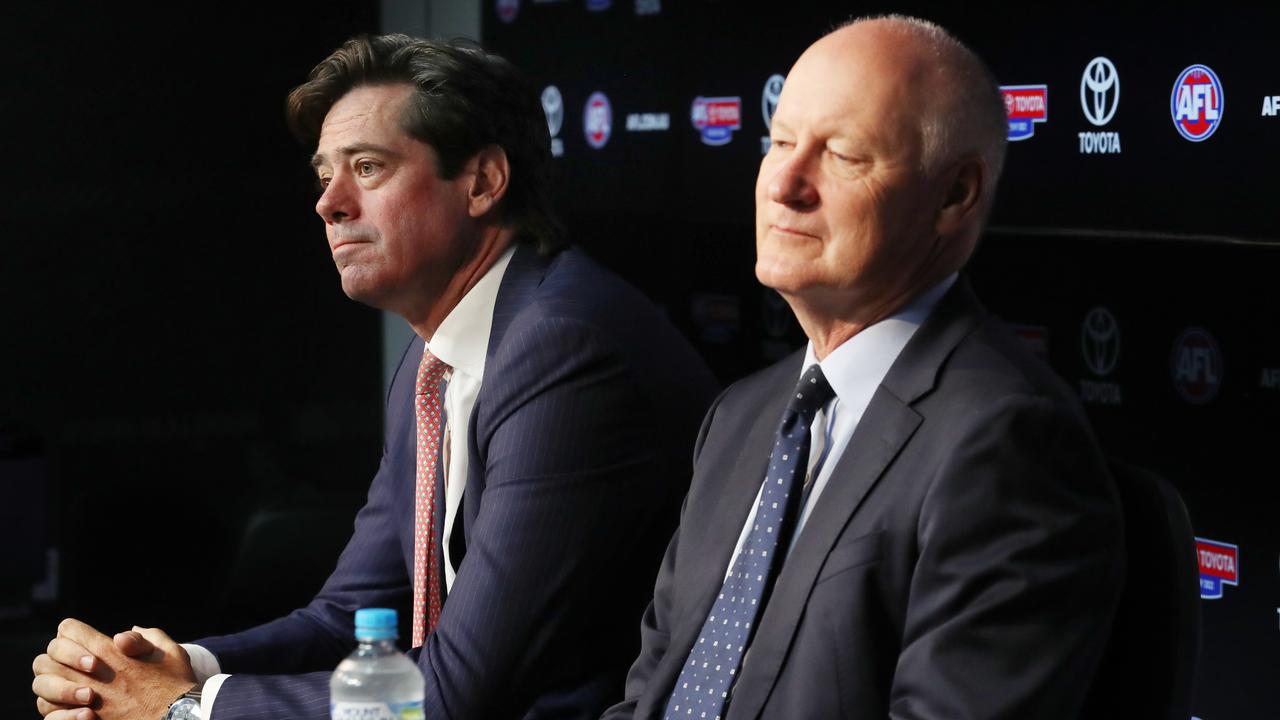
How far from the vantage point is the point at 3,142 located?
3936 mm

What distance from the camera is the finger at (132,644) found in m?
1.99

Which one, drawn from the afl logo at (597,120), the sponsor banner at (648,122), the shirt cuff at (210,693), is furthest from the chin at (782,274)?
the afl logo at (597,120)

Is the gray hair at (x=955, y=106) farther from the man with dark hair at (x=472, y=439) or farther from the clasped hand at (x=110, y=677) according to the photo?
the clasped hand at (x=110, y=677)

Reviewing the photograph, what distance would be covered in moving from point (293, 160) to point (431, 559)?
230 centimetres

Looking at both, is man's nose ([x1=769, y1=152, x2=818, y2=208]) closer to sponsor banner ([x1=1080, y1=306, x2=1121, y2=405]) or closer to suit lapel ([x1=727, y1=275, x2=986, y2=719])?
suit lapel ([x1=727, y1=275, x2=986, y2=719])

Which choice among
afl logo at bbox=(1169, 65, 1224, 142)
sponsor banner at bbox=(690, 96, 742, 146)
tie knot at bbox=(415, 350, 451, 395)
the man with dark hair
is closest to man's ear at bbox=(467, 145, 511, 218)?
the man with dark hair

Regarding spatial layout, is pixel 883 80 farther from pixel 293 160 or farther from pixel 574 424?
pixel 293 160

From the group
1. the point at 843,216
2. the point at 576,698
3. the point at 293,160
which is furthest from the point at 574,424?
the point at 293,160

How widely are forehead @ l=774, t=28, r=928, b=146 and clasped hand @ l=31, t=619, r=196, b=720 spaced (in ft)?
3.33

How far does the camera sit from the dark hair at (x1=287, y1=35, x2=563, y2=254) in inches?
88.2

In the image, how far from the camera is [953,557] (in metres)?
1.42

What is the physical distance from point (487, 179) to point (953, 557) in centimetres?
107

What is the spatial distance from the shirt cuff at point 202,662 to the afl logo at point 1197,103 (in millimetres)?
1556

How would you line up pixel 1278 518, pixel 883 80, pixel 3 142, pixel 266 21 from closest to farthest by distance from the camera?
pixel 883 80 < pixel 1278 518 < pixel 3 142 < pixel 266 21
